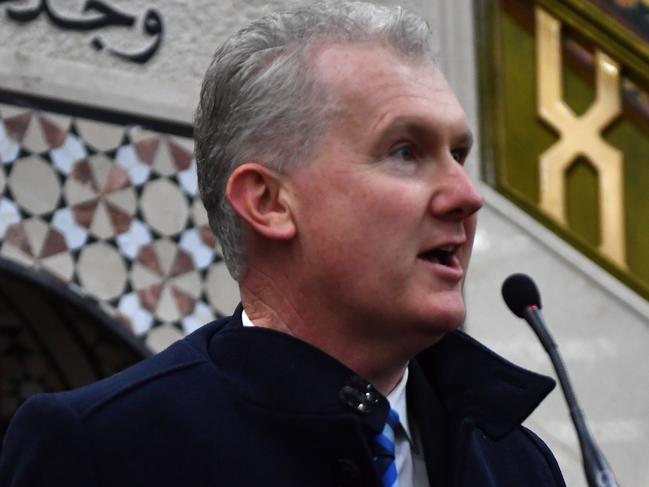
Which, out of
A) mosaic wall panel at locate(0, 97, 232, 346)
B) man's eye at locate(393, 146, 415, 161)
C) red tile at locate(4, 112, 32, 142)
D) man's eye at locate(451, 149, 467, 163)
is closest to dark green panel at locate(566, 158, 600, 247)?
mosaic wall panel at locate(0, 97, 232, 346)

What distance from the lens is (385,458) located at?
2139 mm

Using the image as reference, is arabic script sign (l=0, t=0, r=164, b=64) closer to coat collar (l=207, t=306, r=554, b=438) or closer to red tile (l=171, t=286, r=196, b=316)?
red tile (l=171, t=286, r=196, b=316)

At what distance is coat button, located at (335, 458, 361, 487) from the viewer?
6.82 feet

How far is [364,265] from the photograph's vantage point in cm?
213

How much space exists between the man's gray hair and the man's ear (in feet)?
0.05

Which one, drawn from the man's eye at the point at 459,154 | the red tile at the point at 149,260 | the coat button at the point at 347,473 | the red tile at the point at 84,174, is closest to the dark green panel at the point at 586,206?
the red tile at the point at 149,260

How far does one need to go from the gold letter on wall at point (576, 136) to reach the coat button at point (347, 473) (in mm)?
3499

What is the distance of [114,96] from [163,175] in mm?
273

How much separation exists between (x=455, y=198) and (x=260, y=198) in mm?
266

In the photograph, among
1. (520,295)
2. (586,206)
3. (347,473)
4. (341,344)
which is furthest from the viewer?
(586,206)

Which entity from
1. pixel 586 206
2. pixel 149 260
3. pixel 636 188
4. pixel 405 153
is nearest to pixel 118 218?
pixel 149 260

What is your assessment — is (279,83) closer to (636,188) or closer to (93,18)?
(93,18)

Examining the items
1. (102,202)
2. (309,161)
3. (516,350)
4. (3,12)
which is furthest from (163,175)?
(309,161)

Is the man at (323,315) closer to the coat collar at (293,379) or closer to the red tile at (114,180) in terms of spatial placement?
the coat collar at (293,379)
